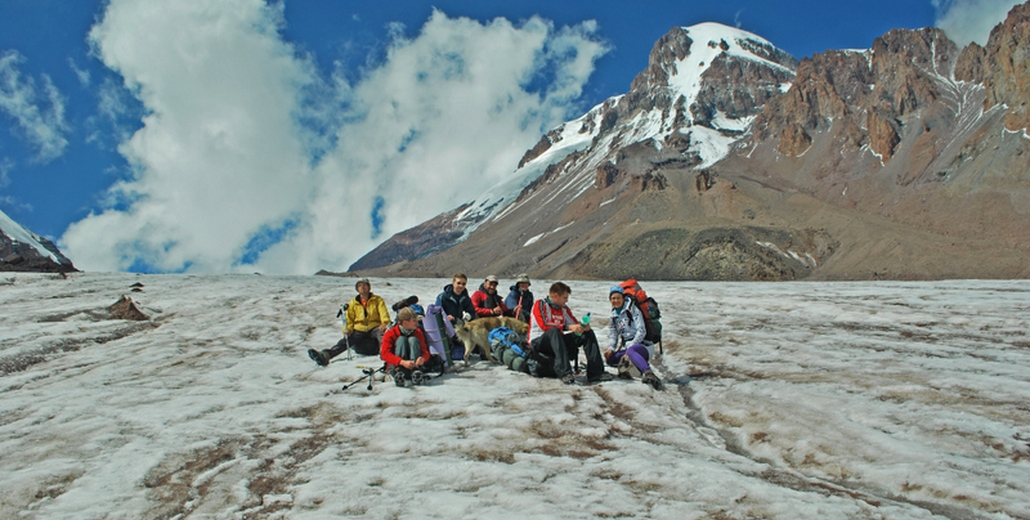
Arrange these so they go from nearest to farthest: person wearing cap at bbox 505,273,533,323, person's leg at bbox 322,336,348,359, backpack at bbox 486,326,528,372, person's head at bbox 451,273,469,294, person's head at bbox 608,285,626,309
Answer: person's head at bbox 608,285,626,309 → backpack at bbox 486,326,528,372 → person's head at bbox 451,273,469,294 → person's leg at bbox 322,336,348,359 → person wearing cap at bbox 505,273,533,323

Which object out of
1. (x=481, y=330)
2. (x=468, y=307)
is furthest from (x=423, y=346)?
(x=468, y=307)

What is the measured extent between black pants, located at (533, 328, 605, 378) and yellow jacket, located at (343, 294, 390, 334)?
4.13 m

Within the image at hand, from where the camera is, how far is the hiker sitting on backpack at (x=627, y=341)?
31.1 ft

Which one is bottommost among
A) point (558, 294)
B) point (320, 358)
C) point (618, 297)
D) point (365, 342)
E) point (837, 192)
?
point (320, 358)

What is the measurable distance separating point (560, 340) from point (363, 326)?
4.98m

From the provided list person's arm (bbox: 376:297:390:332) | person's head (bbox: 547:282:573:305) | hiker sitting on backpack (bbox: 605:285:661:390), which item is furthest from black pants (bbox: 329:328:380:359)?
hiker sitting on backpack (bbox: 605:285:661:390)

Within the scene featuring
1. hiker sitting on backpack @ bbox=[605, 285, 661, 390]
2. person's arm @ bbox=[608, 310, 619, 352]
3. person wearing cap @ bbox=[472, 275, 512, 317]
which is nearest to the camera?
hiker sitting on backpack @ bbox=[605, 285, 661, 390]

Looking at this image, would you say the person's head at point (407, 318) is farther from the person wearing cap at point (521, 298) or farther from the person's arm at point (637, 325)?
the person's arm at point (637, 325)

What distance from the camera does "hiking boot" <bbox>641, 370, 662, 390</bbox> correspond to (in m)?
8.89

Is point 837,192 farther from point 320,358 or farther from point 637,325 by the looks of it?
point 320,358

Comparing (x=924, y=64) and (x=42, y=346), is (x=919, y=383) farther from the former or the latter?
(x=924, y=64)

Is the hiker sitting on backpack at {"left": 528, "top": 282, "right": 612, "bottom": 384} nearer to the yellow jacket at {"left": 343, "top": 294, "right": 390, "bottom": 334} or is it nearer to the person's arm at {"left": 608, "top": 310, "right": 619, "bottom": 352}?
the person's arm at {"left": 608, "top": 310, "right": 619, "bottom": 352}

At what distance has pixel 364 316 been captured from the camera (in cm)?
1243

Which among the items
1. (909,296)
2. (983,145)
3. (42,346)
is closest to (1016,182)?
(983,145)
